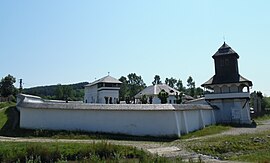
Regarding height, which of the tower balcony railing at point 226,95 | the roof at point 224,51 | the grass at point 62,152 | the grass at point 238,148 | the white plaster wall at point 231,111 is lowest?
the grass at point 238,148

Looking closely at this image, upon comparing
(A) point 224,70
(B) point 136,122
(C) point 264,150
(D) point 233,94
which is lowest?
(C) point 264,150

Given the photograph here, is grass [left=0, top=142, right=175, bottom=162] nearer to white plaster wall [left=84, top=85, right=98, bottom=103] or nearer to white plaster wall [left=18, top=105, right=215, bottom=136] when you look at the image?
white plaster wall [left=18, top=105, right=215, bottom=136]

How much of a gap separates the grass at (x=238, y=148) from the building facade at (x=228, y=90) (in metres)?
15.9

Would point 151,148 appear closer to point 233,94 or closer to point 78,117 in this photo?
point 78,117

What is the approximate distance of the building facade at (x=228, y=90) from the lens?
3538 cm

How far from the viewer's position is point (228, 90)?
3669 cm

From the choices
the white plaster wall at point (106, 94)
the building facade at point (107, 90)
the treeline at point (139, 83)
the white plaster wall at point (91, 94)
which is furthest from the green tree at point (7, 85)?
the treeline at point (139, 83)

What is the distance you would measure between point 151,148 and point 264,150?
6350 millimetres

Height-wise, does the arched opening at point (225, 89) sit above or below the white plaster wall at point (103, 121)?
above

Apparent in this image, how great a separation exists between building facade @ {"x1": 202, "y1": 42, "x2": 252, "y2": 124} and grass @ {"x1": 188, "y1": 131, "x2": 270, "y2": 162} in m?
15.9

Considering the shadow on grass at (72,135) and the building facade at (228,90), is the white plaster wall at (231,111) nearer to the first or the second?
the building facade at (228,90)

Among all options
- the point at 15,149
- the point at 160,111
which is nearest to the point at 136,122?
the point at 160,111

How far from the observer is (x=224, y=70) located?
37219mm

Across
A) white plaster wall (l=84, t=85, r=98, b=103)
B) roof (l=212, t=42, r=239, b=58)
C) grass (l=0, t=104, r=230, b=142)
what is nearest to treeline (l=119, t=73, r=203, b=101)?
white plaster wall (l=84, t=85, r=98, b=103)
